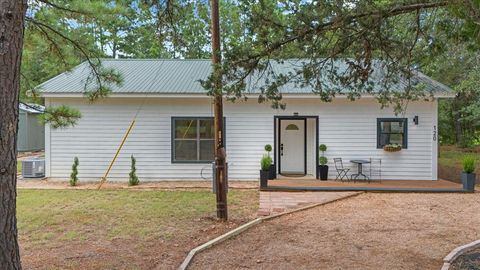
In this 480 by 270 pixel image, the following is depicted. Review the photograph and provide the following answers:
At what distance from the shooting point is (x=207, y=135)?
1246cm

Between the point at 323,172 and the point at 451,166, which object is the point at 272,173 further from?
the point at 451,166

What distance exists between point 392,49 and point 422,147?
7038mm

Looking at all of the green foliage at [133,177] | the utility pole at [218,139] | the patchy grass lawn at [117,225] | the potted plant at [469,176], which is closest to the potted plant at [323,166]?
the patchy grass lawn at [117,225]

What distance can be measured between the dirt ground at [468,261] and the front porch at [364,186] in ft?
16.9

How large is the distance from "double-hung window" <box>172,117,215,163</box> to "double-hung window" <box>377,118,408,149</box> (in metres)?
4.95

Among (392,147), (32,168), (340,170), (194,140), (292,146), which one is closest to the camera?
(392,147)

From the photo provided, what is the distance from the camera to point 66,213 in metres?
7.86

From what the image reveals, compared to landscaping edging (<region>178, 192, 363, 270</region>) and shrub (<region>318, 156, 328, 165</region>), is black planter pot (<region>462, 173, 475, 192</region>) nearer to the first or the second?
shrub (<region>318, 156, 328, 165</region>)

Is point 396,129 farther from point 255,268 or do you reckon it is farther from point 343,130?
point 255,268

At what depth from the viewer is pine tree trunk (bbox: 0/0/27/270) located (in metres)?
2.54

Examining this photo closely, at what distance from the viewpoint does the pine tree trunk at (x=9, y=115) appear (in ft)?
8.32

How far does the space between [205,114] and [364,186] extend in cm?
495

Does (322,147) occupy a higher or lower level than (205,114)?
lower

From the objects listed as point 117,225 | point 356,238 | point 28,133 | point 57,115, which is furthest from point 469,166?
point 28,133
